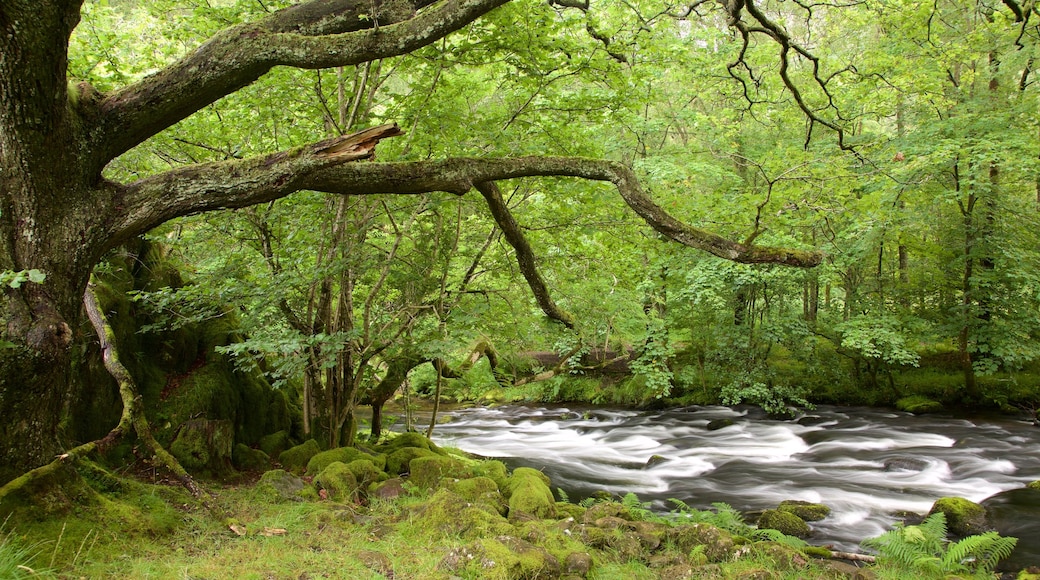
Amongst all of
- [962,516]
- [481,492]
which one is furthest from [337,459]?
[962,516]

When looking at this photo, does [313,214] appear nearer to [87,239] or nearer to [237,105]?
[237,105]

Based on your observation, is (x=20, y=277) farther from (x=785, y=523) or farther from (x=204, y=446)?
(x=785, y=523)

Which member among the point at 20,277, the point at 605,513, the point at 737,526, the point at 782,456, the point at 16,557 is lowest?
the point at 782,456

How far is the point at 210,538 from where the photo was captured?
4176 millimetres

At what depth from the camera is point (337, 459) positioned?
22.3ft

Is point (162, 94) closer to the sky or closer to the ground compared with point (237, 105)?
closer to the ground

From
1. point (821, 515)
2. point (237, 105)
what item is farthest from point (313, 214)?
point (821, 515)

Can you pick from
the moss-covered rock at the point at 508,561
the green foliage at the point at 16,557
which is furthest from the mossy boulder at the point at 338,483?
the green foliage at the point at 16,557

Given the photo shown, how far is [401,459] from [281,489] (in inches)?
71.6

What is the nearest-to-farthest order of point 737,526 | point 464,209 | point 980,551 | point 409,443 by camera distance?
point 980,551 → point 737,526 → point 464,209 → point 409,443

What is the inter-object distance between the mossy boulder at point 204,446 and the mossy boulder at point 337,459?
2.82ft

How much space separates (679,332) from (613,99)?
9.71 meters

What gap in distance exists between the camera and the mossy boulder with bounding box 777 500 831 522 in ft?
25.3

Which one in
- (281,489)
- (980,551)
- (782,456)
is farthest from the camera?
(782,456)
